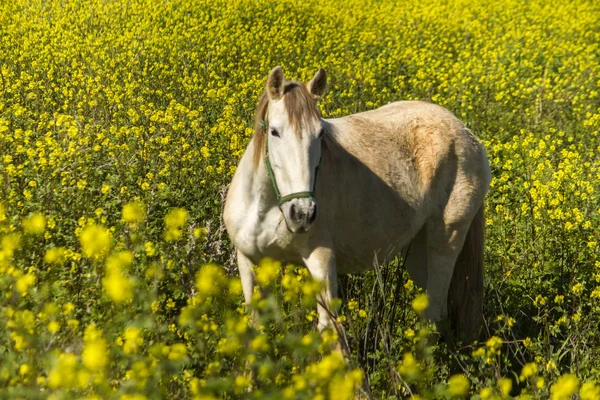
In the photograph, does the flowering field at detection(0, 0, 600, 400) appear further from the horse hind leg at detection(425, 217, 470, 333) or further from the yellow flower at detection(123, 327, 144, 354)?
the horse hind leg at detection(425, 217, 470, 333)

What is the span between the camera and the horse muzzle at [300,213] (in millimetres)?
3213

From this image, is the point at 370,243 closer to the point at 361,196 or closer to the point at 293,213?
the point at 361,196

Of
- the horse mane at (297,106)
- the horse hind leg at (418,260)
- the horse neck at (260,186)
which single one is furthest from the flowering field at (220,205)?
the horse mane at (297,106)

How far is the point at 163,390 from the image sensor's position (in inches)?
96.6

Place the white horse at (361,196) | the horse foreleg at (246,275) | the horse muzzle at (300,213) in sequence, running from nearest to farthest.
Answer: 1. the horse muzzle at (300,213)
2. the white horse at (361,196)
3. the horse foreleg at (246,275)

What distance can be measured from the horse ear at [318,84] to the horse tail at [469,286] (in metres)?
1.82

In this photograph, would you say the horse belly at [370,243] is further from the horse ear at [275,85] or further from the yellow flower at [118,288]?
the yellow flower at [118,288]

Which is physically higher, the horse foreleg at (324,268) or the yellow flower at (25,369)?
the yellow flower at (25,369)

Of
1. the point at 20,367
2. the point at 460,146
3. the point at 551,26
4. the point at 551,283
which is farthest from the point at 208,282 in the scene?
the point at 551,26

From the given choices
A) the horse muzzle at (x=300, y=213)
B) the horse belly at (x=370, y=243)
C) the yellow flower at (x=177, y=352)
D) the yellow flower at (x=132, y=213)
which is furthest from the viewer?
the horse belly at (x=370, y=243)

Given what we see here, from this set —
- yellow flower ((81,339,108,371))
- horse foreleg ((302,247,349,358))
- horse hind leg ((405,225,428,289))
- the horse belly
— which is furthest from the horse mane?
horse hind leg ((405,225,428,289))

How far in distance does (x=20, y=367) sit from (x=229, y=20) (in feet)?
35.0

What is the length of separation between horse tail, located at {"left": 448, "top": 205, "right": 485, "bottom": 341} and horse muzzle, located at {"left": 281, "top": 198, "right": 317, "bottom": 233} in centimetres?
198

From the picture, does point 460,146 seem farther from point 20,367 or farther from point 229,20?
point 229,20
